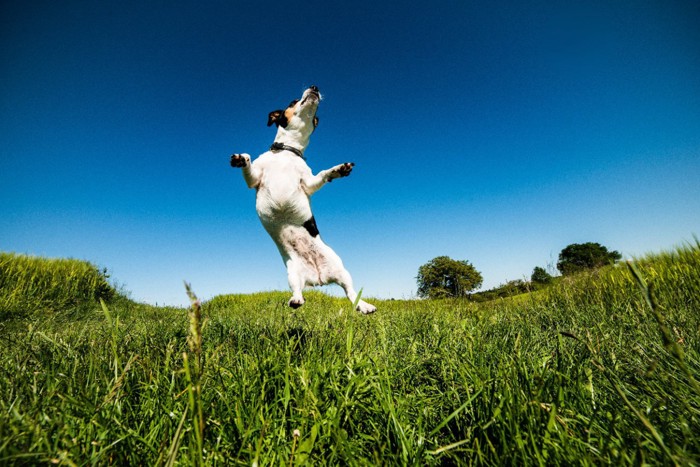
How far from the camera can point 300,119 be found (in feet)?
12.3

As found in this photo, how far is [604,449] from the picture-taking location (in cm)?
94

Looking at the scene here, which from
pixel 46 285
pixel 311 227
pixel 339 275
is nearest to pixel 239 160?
pixel 311 227

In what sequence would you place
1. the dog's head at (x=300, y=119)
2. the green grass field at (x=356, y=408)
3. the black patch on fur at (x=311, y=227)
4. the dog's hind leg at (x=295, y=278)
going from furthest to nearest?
the dog's head at (x=300, y=119), the black patch on fur at (x=311, y=227), the dog's hind leg at (x=295, y=278), the green grass field at (x=356, y=408)

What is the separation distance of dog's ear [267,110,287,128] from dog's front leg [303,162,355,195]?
92cm

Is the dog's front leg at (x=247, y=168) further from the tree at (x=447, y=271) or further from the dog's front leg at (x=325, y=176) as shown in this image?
the tree at (x=447, y=271)

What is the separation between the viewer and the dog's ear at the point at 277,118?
390 centimetres

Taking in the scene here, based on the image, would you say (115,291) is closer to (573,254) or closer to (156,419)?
(156,419)

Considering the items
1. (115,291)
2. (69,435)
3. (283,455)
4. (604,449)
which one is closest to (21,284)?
(115,291)

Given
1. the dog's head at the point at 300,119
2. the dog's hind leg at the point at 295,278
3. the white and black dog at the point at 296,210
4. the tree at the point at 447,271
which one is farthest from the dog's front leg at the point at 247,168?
the tree at the point at 447,271

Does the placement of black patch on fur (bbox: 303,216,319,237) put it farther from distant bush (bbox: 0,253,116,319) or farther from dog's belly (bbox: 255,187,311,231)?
distant bush (bbox: 0,253,116,319)

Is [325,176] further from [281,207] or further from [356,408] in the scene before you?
[356,408]

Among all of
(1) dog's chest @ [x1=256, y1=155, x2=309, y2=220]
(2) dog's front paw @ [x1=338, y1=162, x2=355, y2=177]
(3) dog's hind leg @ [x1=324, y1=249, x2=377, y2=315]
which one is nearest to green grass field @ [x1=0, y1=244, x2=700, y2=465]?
(3) dog's hind leg @ [x1=324, y1=249, x2=377, y2=315]

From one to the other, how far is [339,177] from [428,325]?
6.20 ft

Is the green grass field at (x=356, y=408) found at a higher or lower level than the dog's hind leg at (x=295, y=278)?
lower
